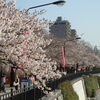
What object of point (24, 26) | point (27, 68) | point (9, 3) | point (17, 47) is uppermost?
point (9, 3)

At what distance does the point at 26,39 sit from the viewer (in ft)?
38.8

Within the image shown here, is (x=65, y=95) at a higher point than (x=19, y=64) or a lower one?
lower

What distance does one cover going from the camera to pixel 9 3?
13594 millimetres

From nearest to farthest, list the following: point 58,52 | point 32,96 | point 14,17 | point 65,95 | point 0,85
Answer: point 14,17, point 32,96, point 0,85, point 65,95, point 58,52

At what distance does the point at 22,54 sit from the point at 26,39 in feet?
2.27

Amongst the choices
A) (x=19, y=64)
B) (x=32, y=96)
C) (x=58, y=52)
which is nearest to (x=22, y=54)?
(x=19, y=64)

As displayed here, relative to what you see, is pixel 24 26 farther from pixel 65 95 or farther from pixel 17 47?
pixel 65 95

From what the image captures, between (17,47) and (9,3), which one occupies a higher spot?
(9,3)

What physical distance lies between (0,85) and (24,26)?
14417 mm

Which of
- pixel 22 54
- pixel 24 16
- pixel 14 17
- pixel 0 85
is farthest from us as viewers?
pixel 0 85

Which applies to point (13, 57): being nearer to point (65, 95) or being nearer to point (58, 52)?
point (65, 95)

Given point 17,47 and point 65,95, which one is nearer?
point 17,47

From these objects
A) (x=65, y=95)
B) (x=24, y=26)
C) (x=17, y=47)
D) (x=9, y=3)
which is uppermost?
(x=9, y=3)

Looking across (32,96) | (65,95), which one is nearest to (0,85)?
(65,95)
